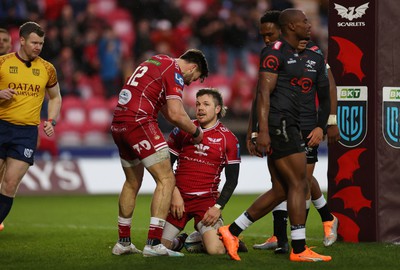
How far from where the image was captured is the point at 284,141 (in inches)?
298

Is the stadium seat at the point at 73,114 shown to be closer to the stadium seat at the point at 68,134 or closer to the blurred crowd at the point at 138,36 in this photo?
the stadium seat at the point at 68,134

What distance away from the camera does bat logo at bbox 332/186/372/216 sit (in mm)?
8805

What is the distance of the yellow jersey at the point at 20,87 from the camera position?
8.73 m

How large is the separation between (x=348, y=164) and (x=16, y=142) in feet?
10.7

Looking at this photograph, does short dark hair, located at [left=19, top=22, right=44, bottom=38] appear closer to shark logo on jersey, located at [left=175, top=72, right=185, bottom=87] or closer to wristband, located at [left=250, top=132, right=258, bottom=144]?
shark logo on jersey, located at [left=175, top=72, right=185, bottom=87]

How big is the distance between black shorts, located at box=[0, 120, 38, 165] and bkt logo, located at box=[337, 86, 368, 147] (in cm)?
306

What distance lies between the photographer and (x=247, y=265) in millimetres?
7281

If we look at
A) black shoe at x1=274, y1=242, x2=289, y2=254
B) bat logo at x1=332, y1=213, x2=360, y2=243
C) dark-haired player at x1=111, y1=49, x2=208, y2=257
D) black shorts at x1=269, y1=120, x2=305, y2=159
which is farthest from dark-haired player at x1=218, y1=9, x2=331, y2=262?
bat logo at x1=332, y1=213, x2=360, y2=243

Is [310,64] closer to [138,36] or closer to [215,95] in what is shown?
[215,95]

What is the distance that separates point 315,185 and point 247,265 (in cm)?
175

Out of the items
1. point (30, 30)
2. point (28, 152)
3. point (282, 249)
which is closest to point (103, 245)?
point (28, 152)

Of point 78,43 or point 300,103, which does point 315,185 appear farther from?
point 78,43

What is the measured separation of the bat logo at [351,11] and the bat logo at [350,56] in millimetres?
230

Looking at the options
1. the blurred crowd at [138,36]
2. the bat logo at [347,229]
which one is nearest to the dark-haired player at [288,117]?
the bat logo at [347,229]
